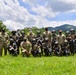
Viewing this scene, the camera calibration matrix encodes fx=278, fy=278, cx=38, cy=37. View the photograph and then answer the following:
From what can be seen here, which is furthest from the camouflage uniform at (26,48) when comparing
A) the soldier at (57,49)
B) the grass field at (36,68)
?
the grass field at (36,68)

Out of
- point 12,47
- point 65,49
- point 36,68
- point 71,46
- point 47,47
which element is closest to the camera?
point 36,68

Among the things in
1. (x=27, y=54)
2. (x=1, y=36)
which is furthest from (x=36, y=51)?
(x=1, y=36)

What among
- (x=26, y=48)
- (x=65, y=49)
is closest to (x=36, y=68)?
(x=26, y=48)

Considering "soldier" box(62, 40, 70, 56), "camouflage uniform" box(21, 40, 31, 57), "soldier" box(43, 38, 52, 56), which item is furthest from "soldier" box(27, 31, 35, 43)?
"soldier" box(62, 40, 70, 56)

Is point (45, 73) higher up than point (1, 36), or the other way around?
point (1, 36)

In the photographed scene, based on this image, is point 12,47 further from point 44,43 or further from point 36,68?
point 36,68

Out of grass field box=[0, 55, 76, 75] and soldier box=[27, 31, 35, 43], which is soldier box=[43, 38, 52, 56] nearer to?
soldier box=[27, 31, 35, 43]

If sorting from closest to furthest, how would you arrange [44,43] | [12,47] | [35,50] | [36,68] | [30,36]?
[36,68] → [35,50] → [12,47] → [44,43] → [30,36]

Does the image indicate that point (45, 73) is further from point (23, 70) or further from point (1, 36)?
point (1, 36)

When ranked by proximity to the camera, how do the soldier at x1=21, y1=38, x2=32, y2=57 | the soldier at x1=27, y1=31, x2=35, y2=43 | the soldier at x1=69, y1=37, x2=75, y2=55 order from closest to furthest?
the soldier at x1=21, y1=38, x2=32, y2=57
the soldier at x1=69, y1=37, x2=75, y2=55
the soldier at x1=27, y1=31, x2=35, y2=43

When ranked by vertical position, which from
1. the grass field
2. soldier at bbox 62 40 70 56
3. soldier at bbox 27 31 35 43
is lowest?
the grass field

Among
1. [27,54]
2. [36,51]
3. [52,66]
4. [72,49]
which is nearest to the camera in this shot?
[52,66]

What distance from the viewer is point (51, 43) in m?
24.9

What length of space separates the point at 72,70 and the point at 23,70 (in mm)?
2308
